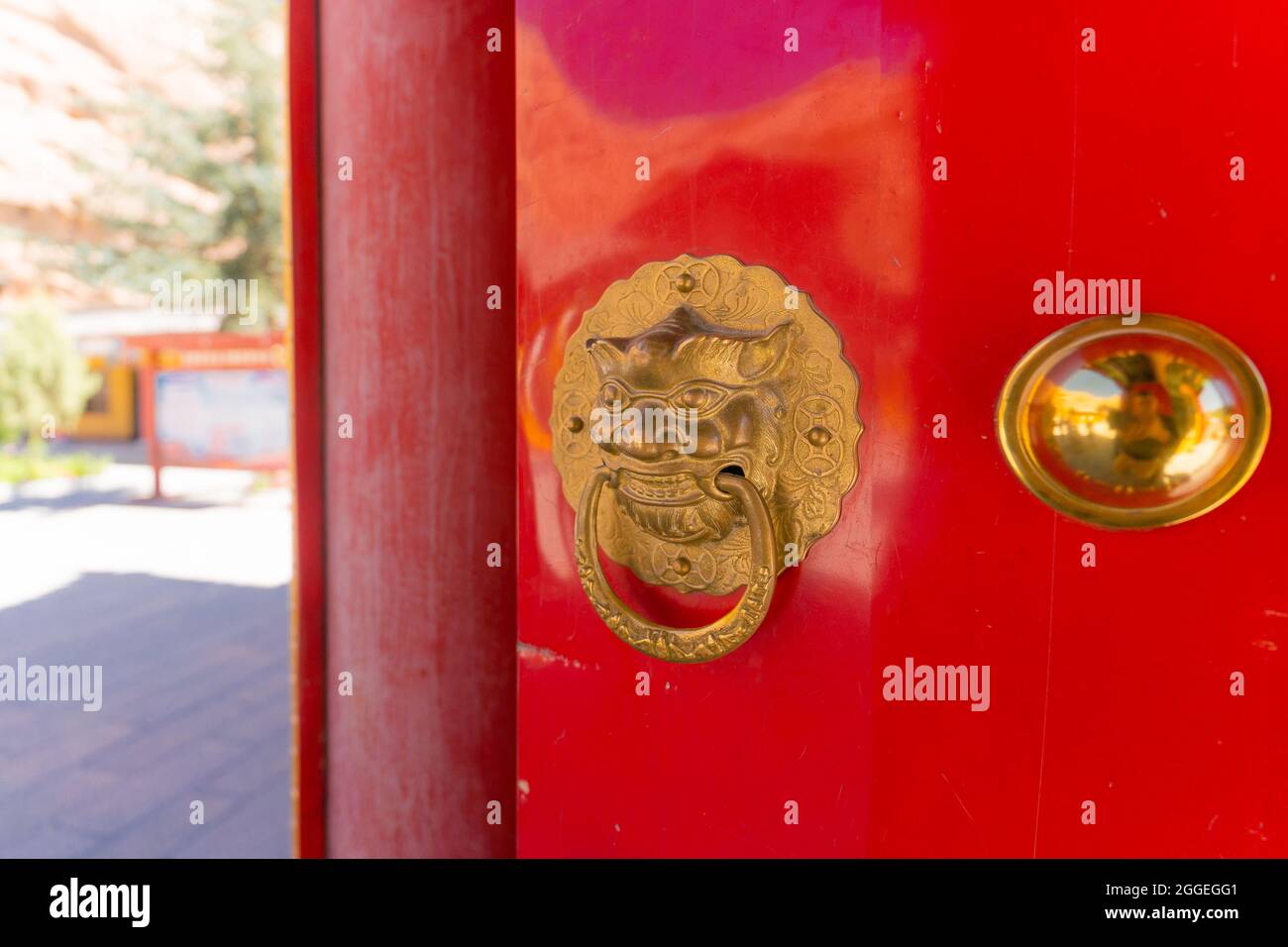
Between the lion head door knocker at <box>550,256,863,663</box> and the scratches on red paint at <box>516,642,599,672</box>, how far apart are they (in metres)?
0.08

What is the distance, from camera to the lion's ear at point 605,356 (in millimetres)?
635

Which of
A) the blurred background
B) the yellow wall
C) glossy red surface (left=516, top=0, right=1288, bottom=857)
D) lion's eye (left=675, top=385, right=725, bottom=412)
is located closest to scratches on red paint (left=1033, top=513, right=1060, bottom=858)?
glossy red surface (left=516, top=0, right=1288, bottom=857)

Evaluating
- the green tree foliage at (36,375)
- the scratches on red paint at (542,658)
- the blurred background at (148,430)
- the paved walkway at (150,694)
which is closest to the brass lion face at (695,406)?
the scratches on red paint at (542,658)

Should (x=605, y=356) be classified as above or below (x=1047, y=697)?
above

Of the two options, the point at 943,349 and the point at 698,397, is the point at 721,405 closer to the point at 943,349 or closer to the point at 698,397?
the point at 698,397

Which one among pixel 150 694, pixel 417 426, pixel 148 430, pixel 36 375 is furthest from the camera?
pixel 36 375

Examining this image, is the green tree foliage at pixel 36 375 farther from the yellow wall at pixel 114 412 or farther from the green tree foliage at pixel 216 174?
the yellow wall at pixel 114 412

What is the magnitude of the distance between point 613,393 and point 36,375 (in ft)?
46.8

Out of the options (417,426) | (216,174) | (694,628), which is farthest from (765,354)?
(216,174)

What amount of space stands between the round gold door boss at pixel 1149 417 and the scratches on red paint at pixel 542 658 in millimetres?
449

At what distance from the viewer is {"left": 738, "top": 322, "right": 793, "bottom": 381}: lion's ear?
0.62 meters

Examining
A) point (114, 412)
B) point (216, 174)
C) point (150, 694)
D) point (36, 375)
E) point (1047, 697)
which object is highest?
point (216, 174)

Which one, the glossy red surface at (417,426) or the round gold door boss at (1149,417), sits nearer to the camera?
the round gold door boss at (1149,417)

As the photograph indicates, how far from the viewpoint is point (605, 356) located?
641mm
